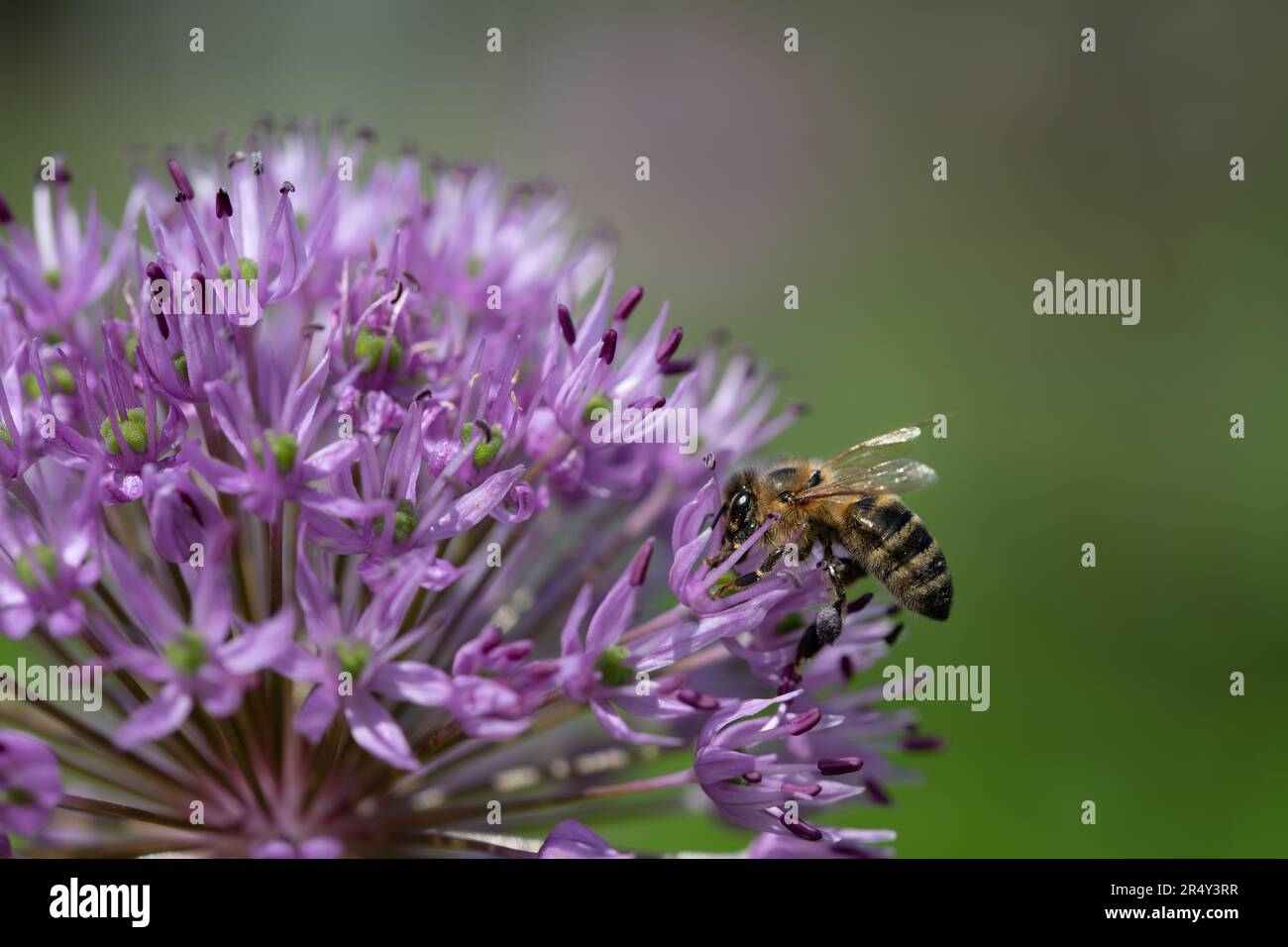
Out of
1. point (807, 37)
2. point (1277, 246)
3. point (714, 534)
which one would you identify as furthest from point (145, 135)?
point (714, 534)

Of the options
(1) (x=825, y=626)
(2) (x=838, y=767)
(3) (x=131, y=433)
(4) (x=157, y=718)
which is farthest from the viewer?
(1) (x=825, y=626)

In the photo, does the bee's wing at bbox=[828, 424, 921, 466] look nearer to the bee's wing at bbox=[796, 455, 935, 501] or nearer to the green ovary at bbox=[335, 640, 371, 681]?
the bee's wing at bbox=[796, 455, 935, 501]

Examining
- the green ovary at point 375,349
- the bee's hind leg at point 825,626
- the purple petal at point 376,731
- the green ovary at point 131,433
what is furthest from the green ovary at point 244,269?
the bee's hind leg at point 825,626

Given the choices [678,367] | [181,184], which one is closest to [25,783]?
[181,184]

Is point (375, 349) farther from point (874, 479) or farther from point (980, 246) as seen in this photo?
point (980, 246)

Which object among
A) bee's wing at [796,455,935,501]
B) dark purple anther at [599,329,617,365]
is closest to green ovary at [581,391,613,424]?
dark purple anther at [599,329,617,365]

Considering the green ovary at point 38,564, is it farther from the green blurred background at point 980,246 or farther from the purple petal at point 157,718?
the green blurred background at point 980,246

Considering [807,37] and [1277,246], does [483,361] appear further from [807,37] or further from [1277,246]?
[807,37]
